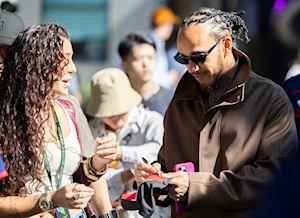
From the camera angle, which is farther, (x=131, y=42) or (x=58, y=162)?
(x=131, y=42)

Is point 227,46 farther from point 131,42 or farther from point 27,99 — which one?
point 131,42

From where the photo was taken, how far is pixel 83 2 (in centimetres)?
1477

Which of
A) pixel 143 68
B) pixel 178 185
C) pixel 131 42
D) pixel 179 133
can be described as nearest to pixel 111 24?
pixel 131 42

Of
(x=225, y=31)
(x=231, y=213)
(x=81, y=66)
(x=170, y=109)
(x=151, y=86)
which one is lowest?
(x=81, y=66)

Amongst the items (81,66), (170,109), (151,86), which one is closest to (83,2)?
(81,66)

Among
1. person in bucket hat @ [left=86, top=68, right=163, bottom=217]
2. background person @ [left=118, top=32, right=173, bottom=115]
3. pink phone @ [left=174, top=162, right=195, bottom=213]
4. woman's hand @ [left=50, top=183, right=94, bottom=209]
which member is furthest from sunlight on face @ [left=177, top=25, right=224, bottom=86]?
background person @ [left=118, top=32, right=173, bottom=115]

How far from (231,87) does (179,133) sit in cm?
40

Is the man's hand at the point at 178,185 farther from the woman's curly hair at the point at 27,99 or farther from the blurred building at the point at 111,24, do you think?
the blurred building at the point at 111,24

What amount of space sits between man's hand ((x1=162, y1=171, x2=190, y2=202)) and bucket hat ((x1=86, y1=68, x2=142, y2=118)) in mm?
1599

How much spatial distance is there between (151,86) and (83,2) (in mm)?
8475

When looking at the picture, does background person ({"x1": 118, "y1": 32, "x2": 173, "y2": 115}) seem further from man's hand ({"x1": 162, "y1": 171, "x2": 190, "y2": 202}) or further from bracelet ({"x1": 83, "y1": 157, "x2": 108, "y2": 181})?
man's hand ({"x1": 162, "y1": 171, "x2": 190, "y2": 202})

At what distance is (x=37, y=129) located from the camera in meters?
4.01

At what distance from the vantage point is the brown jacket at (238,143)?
13.0 ft

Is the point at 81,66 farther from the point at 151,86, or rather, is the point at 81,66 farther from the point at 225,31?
the point at 225,31
